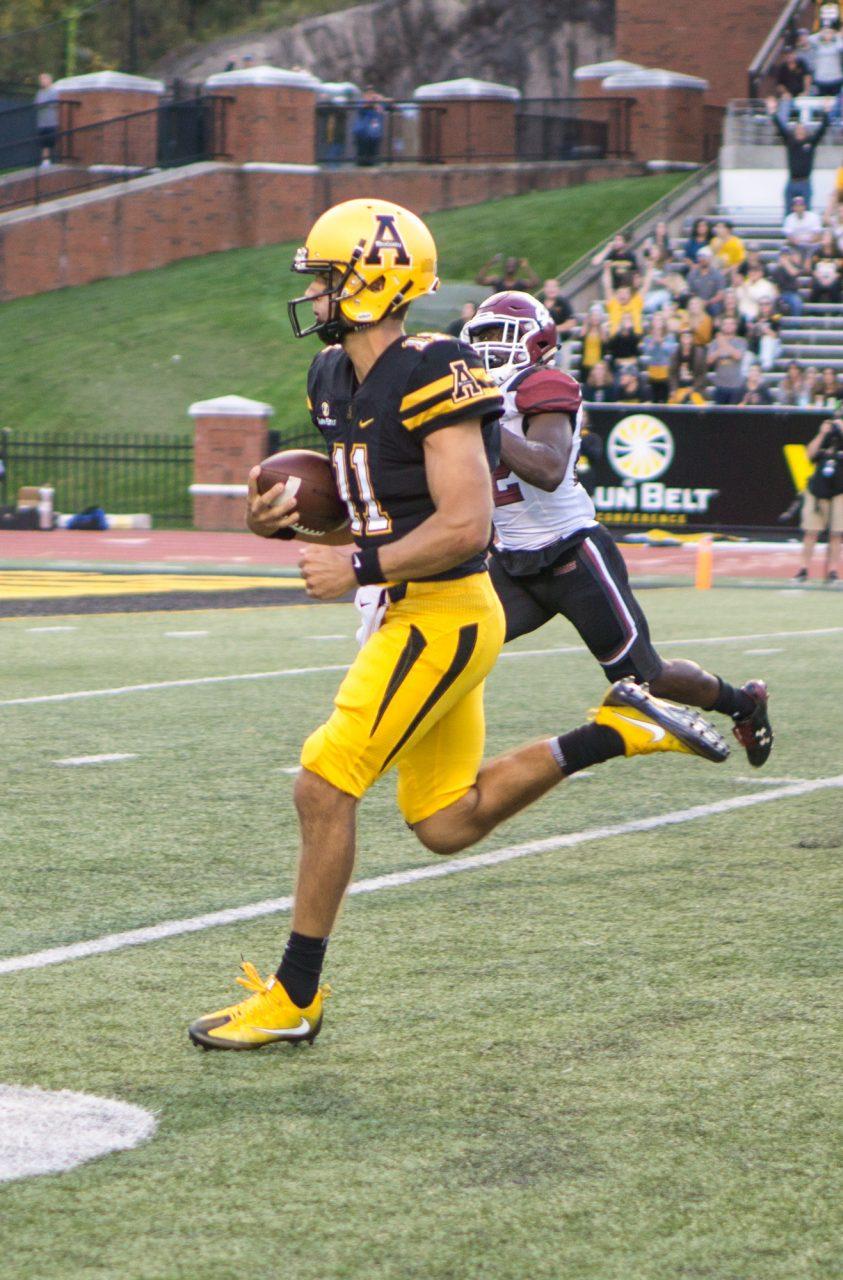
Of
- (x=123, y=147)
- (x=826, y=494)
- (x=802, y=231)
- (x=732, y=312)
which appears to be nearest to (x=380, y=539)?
(x=826, y=494)

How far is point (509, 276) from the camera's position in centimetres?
2731

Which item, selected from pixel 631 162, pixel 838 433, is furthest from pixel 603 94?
pixel 838 433

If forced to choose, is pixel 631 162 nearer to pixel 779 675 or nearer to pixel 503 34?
pixel 503 34

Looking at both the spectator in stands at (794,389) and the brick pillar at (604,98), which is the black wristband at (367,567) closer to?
the spectator in stands at (794,389)

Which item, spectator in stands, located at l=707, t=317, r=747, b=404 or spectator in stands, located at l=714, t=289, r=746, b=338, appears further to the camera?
spectator in stands, located at l=714, t=289, r=746, b=338

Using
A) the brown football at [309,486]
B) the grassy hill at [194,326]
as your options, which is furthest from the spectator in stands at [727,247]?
the brown football at [309,486]

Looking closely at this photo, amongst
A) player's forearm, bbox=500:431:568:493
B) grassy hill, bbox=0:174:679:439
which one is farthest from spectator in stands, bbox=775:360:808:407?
player's forearm, bbox=500:431:568:493

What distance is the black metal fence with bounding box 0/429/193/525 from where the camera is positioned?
2797 centimetres

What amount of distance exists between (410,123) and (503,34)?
456 inches

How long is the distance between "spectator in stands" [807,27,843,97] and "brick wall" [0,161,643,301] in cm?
813

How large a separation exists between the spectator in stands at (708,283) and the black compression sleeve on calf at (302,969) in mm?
22799

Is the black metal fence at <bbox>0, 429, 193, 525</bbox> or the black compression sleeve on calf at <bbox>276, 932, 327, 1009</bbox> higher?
the black compression sleeve on calf at <bbox>276, 932, 327, 1009</bbox>

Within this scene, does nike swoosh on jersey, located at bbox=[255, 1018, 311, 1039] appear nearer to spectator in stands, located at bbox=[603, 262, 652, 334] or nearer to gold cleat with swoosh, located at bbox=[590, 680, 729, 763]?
gold cleat with swoosh, located at bbox=[590, 680, 729, 763]

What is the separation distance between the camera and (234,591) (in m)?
18.1
